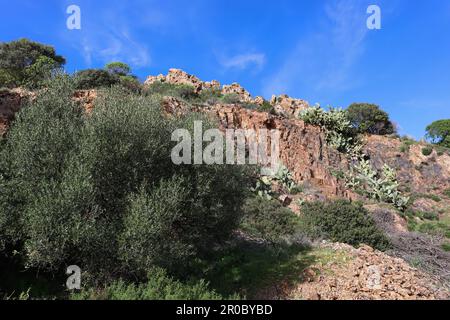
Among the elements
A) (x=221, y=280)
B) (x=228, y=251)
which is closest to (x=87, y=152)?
(x=221, y=280)

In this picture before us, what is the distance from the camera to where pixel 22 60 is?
104 feet

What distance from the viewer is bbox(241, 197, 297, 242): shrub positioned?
55.5ft

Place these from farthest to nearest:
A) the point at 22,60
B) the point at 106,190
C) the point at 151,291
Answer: the point at 22,60 < the point at 106,190 < the point at 151,291

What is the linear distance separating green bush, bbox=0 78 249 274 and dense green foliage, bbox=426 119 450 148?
46606 mm

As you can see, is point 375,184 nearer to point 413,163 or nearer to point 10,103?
point 413,163

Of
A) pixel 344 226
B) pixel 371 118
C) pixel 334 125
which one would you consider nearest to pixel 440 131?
pixel 371 118

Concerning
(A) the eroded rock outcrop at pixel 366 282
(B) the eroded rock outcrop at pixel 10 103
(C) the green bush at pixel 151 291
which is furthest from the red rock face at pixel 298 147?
(C) the green bush at pixel 151 291

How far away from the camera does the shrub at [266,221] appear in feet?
55.5

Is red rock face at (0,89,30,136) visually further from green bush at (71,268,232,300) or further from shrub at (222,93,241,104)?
shrub at (222,93,241,104)

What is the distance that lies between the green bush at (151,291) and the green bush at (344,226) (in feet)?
29.8

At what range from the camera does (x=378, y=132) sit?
1758 inches

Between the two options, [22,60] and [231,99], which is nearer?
[22,60]

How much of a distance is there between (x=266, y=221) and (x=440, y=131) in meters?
42.8

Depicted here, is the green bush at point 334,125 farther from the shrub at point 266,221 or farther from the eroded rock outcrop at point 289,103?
the shrub at point 266,221
